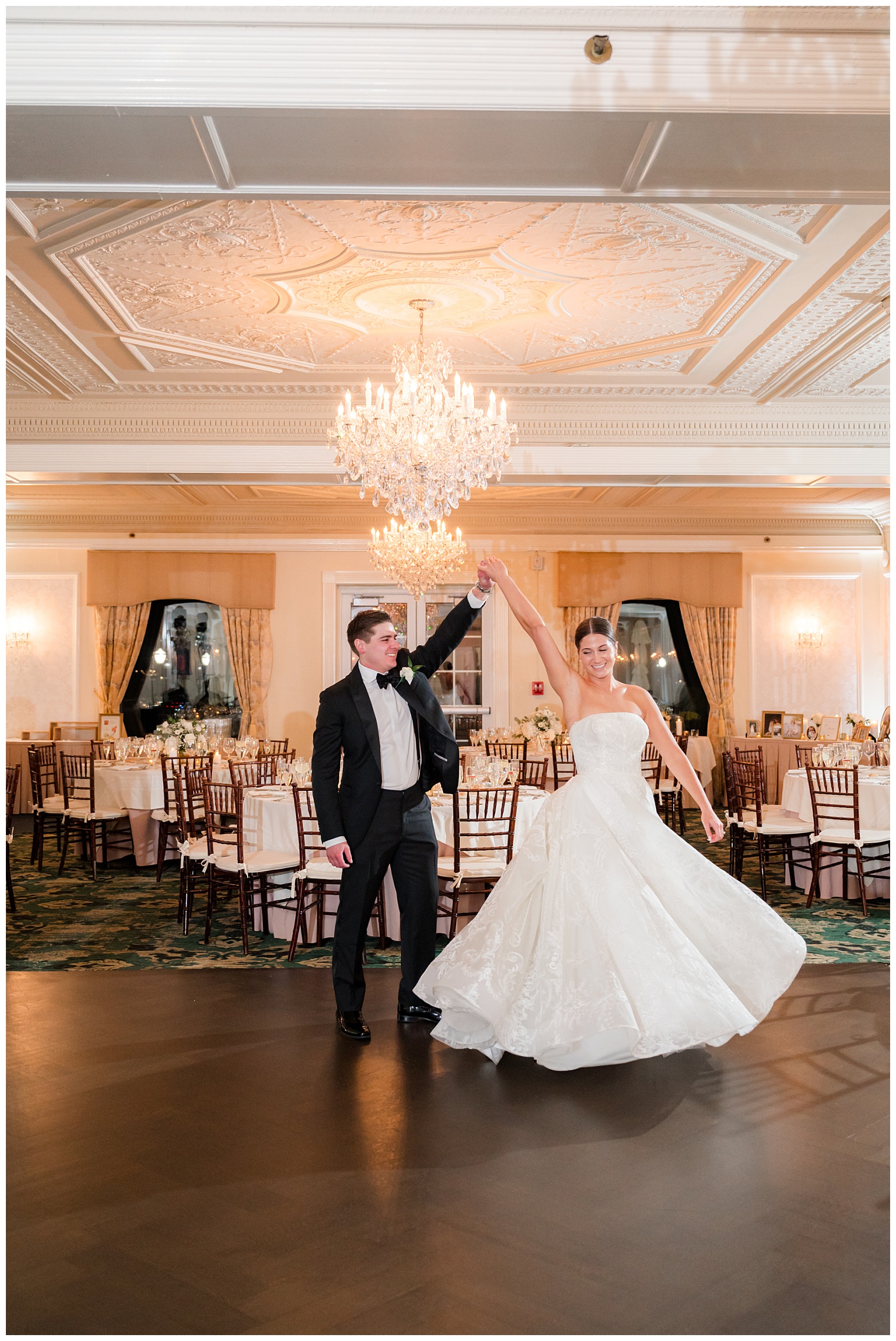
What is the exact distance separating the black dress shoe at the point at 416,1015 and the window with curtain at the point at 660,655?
954 centimetres

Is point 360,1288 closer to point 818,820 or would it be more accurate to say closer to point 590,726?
point 590,726

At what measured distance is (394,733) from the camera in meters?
4.48

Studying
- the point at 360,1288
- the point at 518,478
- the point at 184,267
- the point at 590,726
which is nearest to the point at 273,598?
the point at 518,478

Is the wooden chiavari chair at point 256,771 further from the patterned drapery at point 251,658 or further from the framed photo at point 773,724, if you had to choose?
the framed photo at point 773,724

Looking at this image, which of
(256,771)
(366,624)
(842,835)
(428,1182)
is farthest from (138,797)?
(428,1182)

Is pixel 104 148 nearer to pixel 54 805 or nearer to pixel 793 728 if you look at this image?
pixel 54 805

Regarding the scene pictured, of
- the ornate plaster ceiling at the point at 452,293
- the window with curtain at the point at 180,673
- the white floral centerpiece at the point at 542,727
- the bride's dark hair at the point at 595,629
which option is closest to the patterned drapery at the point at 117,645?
the window with curtain at the point at 180,673

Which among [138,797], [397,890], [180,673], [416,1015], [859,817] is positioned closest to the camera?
[397,890]

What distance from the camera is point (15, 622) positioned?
13.6 meters

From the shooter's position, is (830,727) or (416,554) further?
(830,727)

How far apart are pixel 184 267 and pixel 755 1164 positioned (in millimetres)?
5331

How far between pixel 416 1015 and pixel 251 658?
Result: 9.19 metres

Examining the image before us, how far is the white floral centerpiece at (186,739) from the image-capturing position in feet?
31.4

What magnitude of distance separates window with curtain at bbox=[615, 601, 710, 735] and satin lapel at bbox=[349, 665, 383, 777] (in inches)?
381
